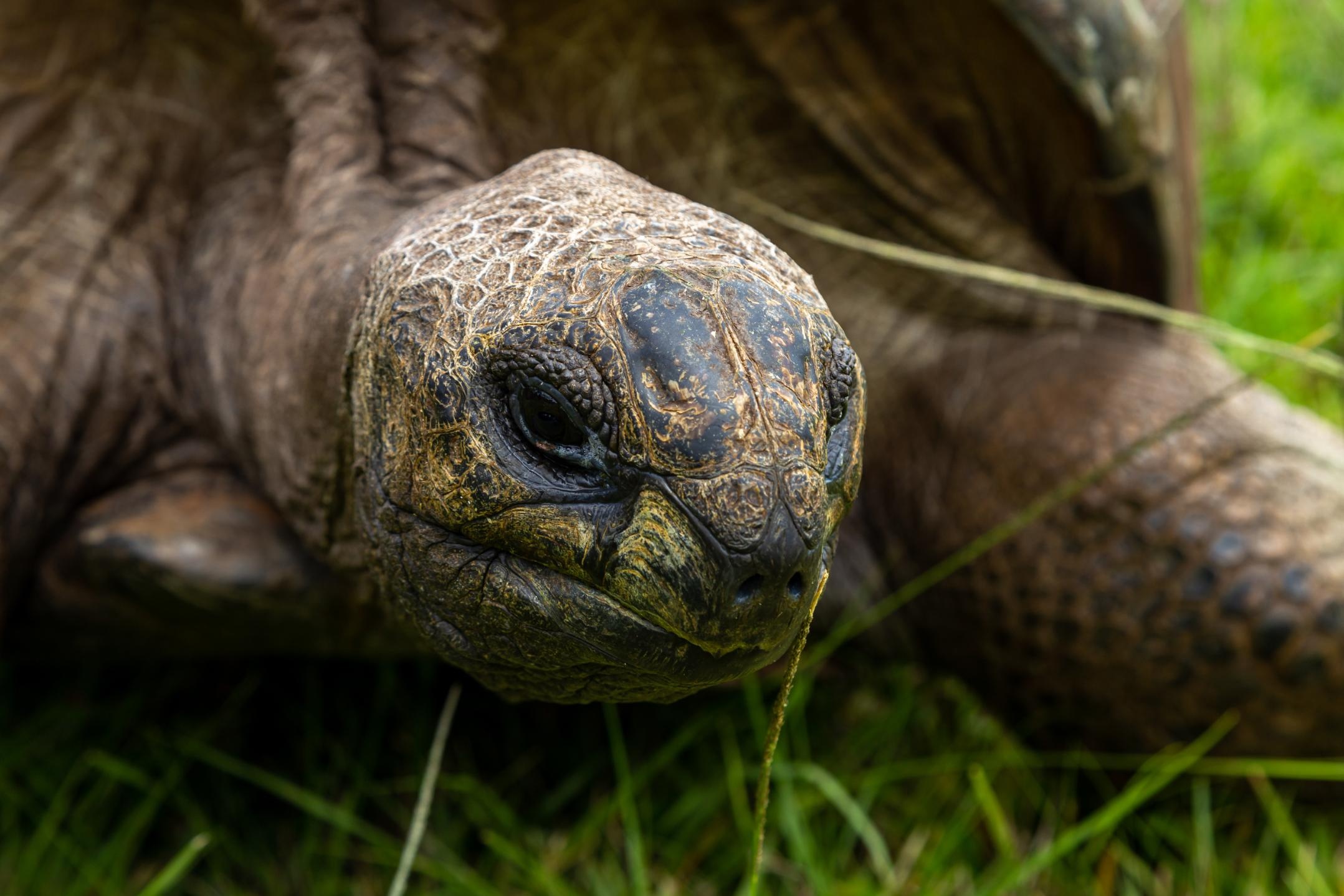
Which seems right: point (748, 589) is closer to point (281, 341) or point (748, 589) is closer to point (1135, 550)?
point (281, 341)

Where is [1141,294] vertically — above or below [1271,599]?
above

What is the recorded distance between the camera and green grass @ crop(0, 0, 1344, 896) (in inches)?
81.4

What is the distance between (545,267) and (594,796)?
130 cm

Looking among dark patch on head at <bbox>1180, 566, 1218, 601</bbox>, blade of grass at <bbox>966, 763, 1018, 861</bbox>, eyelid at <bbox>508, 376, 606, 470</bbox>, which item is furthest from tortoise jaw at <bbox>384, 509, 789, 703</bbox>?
dark patch on head at <bbox>1180, 566, 1218, 601</bbox>

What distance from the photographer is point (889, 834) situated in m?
2.20

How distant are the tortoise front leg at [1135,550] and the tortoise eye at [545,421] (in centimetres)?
111

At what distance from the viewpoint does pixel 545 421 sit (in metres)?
1.11

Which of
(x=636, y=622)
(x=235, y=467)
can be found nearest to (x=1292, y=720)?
(x=636, y=622)

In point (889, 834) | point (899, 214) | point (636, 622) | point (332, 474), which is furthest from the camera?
point (899, 214)

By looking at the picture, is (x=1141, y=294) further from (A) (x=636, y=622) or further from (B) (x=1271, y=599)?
(A) (x=636, y=622)

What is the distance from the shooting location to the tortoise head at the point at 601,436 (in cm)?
104

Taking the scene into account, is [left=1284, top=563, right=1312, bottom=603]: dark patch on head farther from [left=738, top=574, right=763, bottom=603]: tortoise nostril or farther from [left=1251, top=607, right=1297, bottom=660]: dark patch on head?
[left=738, top=574, right=763, bottom=603]: tortoise nostril

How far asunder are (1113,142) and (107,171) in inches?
58.2

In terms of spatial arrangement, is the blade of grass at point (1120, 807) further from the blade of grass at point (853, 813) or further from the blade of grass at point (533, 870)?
the blade of grass at point (533, 870)
